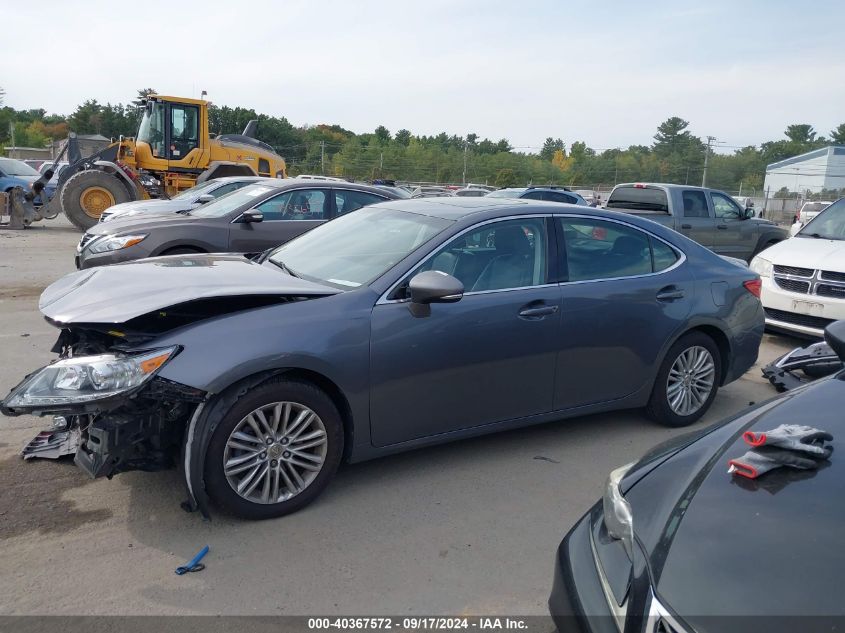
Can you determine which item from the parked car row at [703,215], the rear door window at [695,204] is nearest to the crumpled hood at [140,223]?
the parked car row at [703,215]

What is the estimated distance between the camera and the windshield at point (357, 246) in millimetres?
4301

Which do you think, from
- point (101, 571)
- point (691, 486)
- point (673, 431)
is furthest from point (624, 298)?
point (101, 571)

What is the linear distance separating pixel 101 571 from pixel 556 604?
2057mm

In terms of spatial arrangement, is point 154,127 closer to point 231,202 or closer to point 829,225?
point 231,202

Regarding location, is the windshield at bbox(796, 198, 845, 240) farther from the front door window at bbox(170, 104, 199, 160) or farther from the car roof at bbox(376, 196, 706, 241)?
the front door window at bbox(170, 104, 199, 160)

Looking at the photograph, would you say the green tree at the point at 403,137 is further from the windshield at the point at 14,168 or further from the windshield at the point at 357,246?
the windshield at the point at 357,246

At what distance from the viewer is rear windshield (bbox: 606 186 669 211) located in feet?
44.8

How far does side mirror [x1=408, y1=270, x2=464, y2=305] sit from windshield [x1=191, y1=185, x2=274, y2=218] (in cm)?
550

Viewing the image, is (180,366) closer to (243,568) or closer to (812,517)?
(243,568)

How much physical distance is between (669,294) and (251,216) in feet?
17.1

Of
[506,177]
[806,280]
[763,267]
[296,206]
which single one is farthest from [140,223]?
[506,177]

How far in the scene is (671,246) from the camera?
526 cm

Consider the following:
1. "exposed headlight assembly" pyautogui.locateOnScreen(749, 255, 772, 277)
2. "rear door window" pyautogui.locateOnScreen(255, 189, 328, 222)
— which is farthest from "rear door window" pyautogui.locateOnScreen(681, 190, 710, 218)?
"rear door window" pyautogui.locateOnScreen(255, 189, 328, 222)

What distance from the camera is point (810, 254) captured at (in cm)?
813
